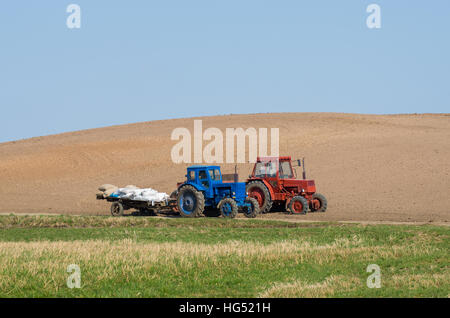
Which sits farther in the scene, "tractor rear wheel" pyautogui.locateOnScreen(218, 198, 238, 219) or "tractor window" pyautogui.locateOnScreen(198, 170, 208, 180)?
"tractor window" pyautogui.locateOnScreen(198, 170, 208, 180)

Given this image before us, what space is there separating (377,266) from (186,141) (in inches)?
1845

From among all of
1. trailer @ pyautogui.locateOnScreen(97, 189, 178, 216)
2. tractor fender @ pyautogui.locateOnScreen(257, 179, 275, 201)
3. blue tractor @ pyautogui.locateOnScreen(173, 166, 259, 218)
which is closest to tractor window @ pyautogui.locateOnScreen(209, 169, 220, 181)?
blue tractor @ pyautogui.locateOnScreen(173, 166, 259, 218)

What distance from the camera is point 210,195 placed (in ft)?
87.8

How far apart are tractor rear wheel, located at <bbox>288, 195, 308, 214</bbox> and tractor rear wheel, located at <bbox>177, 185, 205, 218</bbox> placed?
4.04 metres

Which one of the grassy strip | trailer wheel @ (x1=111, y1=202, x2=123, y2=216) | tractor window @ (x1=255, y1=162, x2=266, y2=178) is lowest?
the grassy strip

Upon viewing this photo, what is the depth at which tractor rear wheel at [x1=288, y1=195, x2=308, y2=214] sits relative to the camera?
27281 mm

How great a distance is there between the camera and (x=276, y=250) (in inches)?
581

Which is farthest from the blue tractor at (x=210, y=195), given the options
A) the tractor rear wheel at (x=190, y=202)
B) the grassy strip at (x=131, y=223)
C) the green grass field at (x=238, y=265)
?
the green grass field at (x=238, y=265)

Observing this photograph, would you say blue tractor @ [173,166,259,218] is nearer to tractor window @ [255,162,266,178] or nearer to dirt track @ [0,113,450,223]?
tractor window @ [255,162,266,178]

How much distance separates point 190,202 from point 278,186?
4114 millimetres

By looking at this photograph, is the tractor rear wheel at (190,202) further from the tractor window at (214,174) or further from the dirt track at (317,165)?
the dirt track at (317,165)

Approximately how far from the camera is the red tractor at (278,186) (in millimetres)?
27500

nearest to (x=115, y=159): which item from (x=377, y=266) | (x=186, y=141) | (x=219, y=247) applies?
(x=186, y=141)
